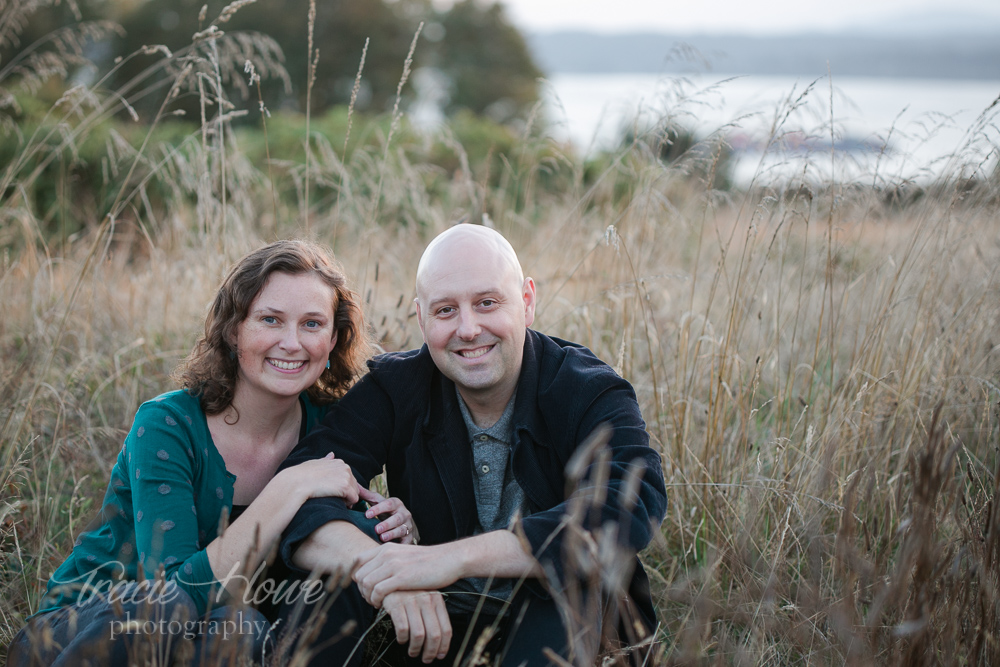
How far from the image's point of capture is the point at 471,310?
7.15 ft

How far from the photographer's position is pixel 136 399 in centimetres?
334

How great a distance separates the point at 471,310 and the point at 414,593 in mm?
799

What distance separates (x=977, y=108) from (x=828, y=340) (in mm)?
1030

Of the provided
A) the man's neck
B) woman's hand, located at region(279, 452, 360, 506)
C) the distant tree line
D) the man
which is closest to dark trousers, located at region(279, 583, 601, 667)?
the man

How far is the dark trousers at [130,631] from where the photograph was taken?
1.71 metres

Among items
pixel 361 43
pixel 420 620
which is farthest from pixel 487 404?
pixel 361 43

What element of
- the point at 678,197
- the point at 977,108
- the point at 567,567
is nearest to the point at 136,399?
the point at 567,567

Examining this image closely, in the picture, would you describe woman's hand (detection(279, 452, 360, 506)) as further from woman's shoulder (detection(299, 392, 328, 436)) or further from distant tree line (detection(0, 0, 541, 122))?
distant tree line (detection(0, 0, 541, 122))

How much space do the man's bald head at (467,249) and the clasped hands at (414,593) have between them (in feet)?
2.67

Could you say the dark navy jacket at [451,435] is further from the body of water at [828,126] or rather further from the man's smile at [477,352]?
the body of water at [828,126]

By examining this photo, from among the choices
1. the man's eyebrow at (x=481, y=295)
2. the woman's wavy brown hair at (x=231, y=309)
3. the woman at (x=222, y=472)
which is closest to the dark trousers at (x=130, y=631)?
the woman at (x=222, y=472)

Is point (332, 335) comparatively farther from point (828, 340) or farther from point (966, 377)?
point (966, 377)

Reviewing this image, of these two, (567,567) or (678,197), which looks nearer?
(567,567)

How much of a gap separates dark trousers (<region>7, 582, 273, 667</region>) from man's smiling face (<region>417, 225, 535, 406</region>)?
0.87 meters
